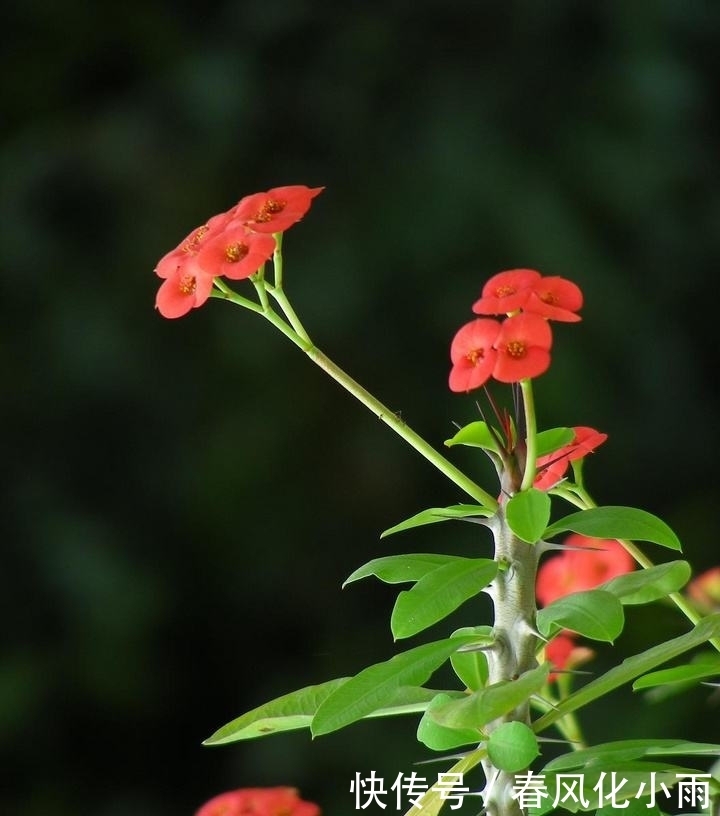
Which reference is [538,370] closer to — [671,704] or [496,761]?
[496,761]

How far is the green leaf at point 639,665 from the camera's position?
435 mm

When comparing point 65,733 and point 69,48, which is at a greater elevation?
point 69,48

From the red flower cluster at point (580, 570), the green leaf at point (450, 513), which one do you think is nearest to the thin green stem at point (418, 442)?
the green leaf at point (450, 513)

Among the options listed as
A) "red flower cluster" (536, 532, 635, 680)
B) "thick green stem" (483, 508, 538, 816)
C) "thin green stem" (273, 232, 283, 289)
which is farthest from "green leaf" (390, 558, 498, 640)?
"red flower cluster" (536, 532, 635, 680)

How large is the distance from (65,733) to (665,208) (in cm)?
114

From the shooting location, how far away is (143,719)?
1666 mm

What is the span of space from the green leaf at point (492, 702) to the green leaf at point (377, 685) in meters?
0.03

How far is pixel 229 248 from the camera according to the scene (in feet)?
1.59

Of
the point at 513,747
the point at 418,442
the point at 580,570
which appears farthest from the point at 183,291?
the point at 580,570

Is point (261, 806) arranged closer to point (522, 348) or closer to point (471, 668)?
point (471, 668)

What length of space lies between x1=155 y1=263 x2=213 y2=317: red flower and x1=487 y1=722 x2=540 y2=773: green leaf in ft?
0.66

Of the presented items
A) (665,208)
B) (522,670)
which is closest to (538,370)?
(522,670)

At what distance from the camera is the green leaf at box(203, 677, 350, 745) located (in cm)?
50

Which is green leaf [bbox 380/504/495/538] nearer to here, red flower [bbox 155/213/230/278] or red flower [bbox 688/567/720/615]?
red flower [bbox 155/213/230/278]
